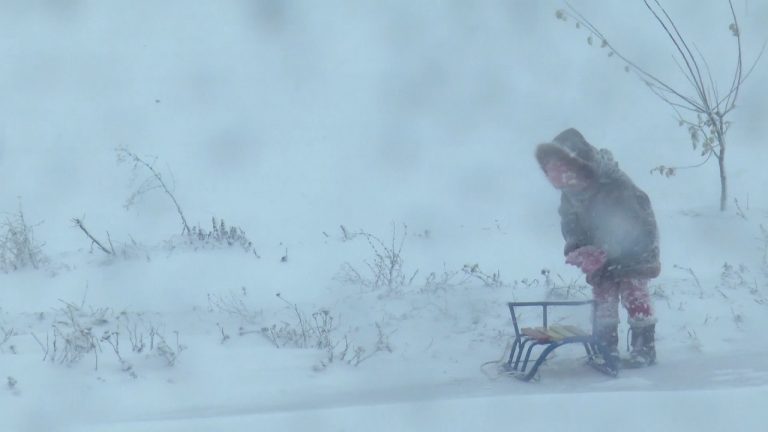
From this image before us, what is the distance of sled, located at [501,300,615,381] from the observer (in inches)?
252

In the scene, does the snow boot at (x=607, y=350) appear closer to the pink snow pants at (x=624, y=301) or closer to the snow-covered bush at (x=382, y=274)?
the pink snow pants at (x=624, y=301)

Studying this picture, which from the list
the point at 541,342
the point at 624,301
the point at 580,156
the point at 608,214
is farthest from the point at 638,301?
the point at 580,156

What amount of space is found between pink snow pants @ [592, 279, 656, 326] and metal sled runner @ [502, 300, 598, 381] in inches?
2.7

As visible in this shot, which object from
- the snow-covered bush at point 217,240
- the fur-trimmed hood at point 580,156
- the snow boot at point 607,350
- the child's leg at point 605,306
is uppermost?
the fur-trimmed hood at point 580,156

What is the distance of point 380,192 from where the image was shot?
11227 mm

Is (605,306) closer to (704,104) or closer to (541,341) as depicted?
(541,341)

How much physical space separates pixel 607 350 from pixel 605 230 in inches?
27.9

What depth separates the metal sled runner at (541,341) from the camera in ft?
21.0

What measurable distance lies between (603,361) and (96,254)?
4386 mm

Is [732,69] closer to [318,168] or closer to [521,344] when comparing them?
[318,168]

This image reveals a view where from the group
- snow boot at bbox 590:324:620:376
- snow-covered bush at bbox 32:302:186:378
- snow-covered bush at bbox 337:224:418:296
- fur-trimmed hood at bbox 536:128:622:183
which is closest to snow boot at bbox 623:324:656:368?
snow boot at bbox 590:324:620:376

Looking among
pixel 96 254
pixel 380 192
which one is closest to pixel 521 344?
pixel 96 254

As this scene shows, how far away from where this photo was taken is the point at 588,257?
653 cm

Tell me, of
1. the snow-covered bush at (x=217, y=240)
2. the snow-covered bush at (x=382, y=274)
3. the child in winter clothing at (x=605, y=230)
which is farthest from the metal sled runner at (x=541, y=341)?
the snow-covered bush at (x=217, y=240)
